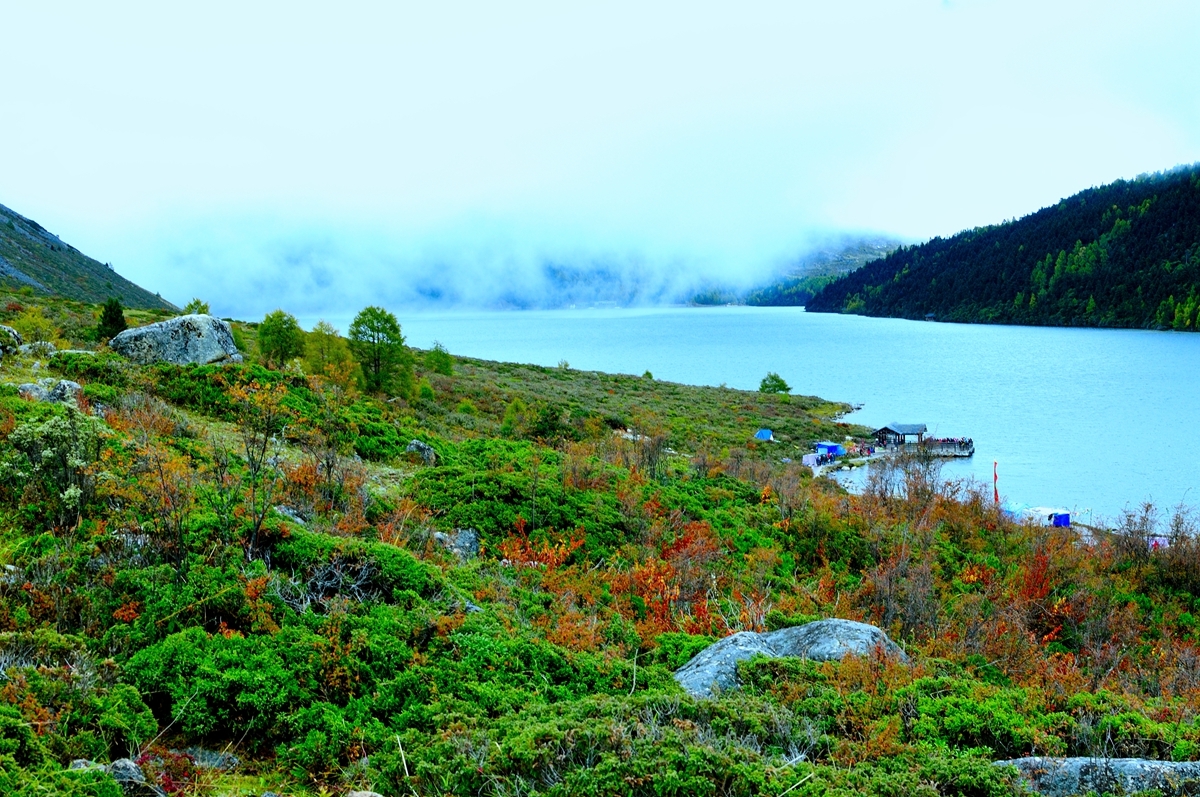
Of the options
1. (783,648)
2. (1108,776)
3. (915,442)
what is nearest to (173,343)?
(783,648)

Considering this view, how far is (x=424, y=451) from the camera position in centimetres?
1415

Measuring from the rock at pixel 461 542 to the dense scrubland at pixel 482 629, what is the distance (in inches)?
4.9

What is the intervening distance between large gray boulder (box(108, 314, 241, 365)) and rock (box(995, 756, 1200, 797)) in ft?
68.8

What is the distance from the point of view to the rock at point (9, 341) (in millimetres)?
15562

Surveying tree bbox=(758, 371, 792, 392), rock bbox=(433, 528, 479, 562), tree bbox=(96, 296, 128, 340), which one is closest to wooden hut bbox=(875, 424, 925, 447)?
tree bbox=(758, 371, 792, 392)

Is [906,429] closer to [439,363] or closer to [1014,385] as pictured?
[1014,385]

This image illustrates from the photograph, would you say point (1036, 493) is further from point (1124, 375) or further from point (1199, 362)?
point (1199, 362)

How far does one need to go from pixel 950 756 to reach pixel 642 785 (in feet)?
7.63

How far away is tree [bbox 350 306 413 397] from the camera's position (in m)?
30.5

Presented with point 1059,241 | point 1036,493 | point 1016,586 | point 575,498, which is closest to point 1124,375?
point 1036,493

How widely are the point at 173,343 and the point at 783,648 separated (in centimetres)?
1965

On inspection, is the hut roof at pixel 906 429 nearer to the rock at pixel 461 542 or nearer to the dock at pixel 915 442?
the dock at pixel 915 442

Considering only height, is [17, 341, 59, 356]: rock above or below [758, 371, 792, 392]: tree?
above

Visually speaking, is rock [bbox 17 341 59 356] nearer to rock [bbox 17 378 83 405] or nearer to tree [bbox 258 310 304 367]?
rock [bbox 17 378 83 405]
